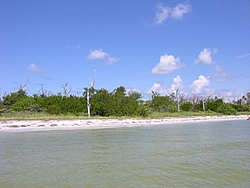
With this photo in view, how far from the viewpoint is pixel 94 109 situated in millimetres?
37719

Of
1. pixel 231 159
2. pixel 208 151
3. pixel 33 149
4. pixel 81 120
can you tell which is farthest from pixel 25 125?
pixel 231 159

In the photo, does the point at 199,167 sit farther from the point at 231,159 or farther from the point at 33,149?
the point at 33,149

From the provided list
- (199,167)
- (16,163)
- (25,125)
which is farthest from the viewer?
(25,125)

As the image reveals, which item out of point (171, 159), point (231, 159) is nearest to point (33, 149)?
point (171, 159)

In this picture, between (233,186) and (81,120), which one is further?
(81,120)

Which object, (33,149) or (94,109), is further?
(94,109)

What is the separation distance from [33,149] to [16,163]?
3.01 meters

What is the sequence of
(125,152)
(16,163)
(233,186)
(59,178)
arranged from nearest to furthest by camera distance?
(233,186)
(59,178)
(16,163)
(125,152)

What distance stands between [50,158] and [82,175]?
3.02m

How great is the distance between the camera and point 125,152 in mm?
10961

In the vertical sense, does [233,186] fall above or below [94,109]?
A: below

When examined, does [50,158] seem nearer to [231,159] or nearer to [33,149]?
[33,149]

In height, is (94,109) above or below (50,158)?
above

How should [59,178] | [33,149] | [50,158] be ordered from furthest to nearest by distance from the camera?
[33,149] → [50,158] → [59,178]
